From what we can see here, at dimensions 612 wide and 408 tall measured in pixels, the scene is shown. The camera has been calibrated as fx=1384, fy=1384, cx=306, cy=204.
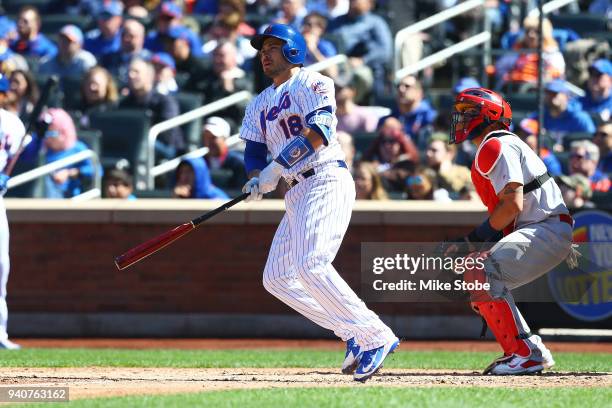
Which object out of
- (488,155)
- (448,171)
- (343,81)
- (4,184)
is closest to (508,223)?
(488,155)

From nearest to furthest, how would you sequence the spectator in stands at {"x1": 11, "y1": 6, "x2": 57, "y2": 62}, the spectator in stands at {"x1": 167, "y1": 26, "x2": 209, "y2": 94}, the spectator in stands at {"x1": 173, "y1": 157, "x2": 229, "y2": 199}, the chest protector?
the chest protector → the spectator in stands at {"x1": 173, "y1": 157, "x2": 229, "y2": 199} → the spectator in stands at {"x1": 167, "y1": 26, "x2": 209, "y2": 94} → the spectator in stands at {"x1": 11, "y1": 6, "x2": 57, "y2": 62}

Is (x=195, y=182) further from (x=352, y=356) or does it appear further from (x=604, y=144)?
(x=352, y=356)

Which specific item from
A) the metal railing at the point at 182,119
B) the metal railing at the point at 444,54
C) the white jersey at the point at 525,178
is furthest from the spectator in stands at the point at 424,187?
the white jersey at the point at 525,178

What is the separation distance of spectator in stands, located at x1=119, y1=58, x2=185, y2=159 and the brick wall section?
5.97 feet

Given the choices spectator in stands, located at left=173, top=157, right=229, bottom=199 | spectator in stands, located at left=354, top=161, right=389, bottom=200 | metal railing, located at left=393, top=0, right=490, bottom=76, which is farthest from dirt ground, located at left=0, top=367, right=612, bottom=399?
metal railing, located at left=393, top=0, right=490, bottom=76

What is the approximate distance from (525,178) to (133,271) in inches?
Result: 227

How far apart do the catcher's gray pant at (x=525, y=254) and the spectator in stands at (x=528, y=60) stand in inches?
265

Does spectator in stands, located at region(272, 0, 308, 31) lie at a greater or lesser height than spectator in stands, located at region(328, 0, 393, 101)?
greater

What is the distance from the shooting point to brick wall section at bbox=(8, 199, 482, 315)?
42.7 feet

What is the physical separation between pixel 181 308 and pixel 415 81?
337 centimetres

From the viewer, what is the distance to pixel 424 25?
582 inches

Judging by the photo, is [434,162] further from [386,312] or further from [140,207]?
[140,207]

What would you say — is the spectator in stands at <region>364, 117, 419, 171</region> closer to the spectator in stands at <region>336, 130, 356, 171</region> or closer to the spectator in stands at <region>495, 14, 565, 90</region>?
the spectator in stands at <region>336, 130, 356, 171</region>

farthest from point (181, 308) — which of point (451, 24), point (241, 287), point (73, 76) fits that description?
point (451, 24)
